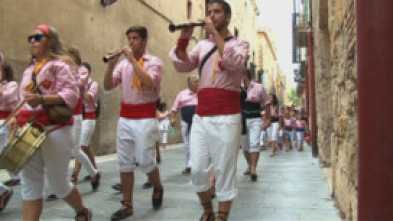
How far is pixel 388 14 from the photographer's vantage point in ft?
3.67

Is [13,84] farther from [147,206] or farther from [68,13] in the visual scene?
[68,13]

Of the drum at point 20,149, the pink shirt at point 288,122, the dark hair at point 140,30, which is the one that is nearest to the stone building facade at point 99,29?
the dark hair at point 140,30

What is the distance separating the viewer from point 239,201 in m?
5.27

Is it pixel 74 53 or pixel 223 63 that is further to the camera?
pixel 74 53

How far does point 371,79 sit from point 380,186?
0.91 ft

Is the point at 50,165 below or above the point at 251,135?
above

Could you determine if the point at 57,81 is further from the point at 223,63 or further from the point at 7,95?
the point at 7,95

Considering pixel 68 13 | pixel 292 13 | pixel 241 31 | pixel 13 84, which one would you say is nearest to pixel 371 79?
pixel 13 84

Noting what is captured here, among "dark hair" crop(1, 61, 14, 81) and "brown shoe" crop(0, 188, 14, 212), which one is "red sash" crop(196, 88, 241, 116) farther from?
"dark hair" crop(1, 61, 14, 81)

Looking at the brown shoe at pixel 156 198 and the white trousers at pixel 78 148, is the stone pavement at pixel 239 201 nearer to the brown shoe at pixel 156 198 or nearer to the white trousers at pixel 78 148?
the brown shoe at pixel 156 198

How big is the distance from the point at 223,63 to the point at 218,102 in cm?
34

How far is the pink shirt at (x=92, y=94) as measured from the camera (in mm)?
5989

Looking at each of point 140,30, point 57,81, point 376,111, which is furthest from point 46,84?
point 376,111

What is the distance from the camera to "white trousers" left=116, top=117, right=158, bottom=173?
14.8 feet
